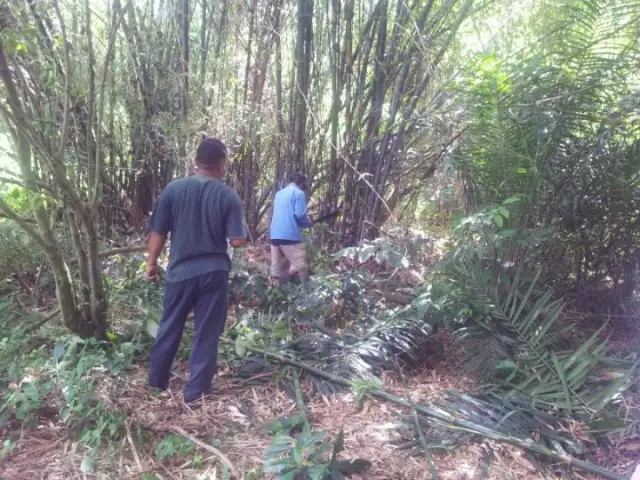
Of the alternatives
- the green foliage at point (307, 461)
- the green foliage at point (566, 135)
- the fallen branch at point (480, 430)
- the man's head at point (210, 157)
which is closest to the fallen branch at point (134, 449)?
the green foliage at point (307, 461)

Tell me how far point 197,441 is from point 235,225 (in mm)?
978

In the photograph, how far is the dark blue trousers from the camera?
8.20 ft

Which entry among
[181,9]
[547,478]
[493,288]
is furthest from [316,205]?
[547,478]

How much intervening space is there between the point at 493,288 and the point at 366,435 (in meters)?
1.23

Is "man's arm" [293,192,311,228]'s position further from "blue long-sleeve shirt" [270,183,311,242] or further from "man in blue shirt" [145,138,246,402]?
"man in blue shirt" [145,138,246,402]

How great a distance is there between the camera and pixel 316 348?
2.97 meters

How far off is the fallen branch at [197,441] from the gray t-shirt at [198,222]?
67 centimetres

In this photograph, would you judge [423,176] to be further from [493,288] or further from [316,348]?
[316,348]

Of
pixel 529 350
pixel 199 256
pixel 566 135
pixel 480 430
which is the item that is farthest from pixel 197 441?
pixel 566 135

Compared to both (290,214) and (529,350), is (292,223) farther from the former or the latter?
(529,350)

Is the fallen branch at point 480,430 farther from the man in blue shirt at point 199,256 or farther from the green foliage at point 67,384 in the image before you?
the green foliage at point 67,384

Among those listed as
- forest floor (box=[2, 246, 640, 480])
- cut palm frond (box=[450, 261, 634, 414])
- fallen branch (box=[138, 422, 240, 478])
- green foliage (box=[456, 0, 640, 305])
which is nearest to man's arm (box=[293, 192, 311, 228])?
green foliage (box=[456, 0, 640, 305])

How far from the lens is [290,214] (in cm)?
442

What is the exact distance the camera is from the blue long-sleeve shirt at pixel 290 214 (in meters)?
4.38
